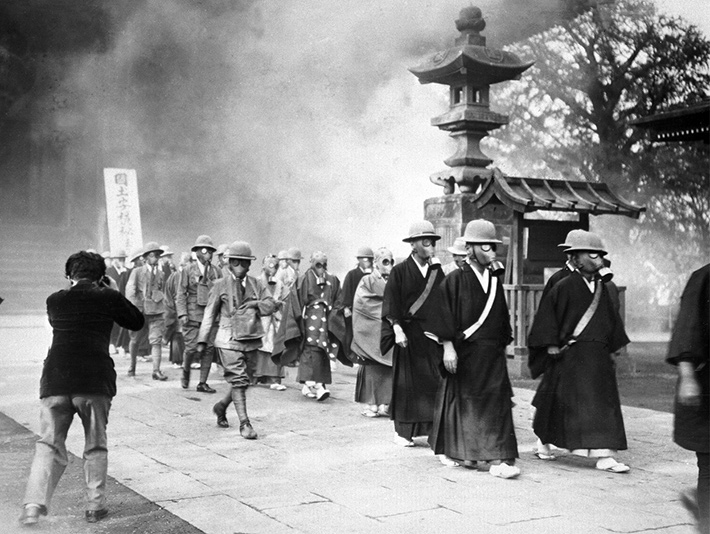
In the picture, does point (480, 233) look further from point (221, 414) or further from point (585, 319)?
point (221, 414)

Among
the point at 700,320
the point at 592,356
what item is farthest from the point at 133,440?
the point at 700,320

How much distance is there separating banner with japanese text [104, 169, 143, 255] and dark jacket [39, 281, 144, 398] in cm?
1464

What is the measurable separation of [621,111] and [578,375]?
13955 mm

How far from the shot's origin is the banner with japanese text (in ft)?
63.1

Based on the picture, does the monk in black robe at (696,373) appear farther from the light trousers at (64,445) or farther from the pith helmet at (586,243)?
the light trousers at (64,445)

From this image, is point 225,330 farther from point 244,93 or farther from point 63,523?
point 244,93

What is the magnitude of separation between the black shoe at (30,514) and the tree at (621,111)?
483 inches

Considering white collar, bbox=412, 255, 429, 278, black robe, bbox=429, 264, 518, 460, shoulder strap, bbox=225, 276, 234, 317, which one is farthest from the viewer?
shoulder strap, bbox=225, 276, 234, 317

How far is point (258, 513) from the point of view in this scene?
4832 mm

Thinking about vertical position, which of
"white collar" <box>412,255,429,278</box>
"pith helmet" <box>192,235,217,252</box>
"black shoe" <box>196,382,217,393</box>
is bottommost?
"black shoe" <box>196,382,217,393</box>

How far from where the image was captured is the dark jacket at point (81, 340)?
4734 millimetres

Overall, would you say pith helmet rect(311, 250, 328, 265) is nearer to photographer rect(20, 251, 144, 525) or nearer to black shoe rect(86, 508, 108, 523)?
photographer rect(20, 251, 144, 525)

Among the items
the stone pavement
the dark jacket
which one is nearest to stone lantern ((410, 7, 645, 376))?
the stone pavement

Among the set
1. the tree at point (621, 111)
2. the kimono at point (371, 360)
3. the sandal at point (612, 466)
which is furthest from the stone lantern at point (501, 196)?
the sandal at point (612, 466)
